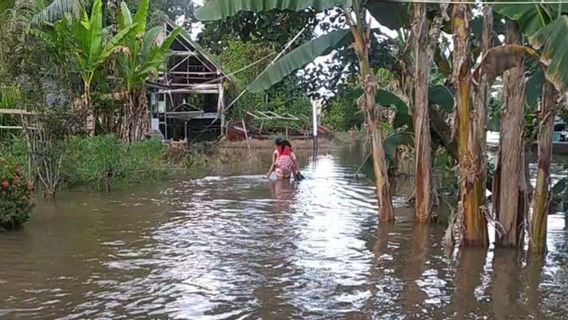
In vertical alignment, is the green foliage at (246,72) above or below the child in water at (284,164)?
above

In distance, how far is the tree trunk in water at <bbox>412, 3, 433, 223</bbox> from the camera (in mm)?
10250

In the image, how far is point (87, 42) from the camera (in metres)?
19.0

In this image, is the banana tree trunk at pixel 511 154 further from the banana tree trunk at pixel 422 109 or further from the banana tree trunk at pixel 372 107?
the banana tree trunk at pixel 372 107

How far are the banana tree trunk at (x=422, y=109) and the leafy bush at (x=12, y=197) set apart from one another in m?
6.02

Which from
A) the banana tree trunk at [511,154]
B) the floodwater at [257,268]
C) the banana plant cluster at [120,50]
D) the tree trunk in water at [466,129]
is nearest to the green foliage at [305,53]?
the floodwater at [257,268]

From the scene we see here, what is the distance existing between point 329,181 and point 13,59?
30.2ft

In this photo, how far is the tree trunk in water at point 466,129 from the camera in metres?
8.66

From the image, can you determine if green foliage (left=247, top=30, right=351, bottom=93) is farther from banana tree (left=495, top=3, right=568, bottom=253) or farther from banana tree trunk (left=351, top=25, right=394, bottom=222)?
banana tree (left=495, top=3, right=568, bottom=253)

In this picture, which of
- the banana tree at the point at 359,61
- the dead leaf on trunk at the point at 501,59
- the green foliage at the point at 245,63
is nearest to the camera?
the dead leaf on trunk at the point at 501,59

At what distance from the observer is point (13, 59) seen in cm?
1870

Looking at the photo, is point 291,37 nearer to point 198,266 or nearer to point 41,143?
point 41,143

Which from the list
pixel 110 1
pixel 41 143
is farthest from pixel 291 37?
pixel 110 1

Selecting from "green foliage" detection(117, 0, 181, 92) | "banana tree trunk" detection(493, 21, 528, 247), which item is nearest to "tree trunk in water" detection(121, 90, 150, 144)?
"green foliage" detection(117, 0, 181, 92)

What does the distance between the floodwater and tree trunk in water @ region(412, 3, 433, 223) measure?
715 millimetres
